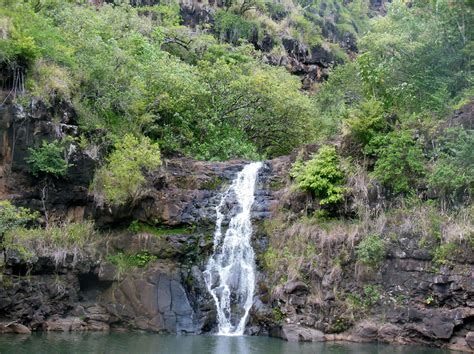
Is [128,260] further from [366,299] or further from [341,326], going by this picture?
[366,299]

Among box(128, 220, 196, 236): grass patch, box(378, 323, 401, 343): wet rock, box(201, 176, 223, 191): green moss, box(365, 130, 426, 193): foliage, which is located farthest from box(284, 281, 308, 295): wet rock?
box(201, 176, 223, 191): green moss

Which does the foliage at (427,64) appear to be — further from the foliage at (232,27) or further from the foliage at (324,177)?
the foliage at (232,27)

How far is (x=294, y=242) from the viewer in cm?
2500

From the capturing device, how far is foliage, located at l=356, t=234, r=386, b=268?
22453 mm

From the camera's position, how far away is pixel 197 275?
24.8 metres

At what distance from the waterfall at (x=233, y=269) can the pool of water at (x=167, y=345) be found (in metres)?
1.63

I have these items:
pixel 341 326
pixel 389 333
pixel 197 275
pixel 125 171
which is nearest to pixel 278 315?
pixel 341 326

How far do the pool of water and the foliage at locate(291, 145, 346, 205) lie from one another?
281 inches

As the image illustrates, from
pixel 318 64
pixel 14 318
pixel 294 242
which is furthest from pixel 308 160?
pixel 318 64

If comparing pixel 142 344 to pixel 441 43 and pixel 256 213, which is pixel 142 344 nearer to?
pixel 256 213

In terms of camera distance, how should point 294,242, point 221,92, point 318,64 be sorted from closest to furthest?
point 294,242 < point 221,92 < point 318,64

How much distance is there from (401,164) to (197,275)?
34.0ft

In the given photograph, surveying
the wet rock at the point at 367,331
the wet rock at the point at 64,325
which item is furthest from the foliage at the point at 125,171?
the wet rock at the point at 367,331

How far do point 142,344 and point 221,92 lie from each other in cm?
2087
